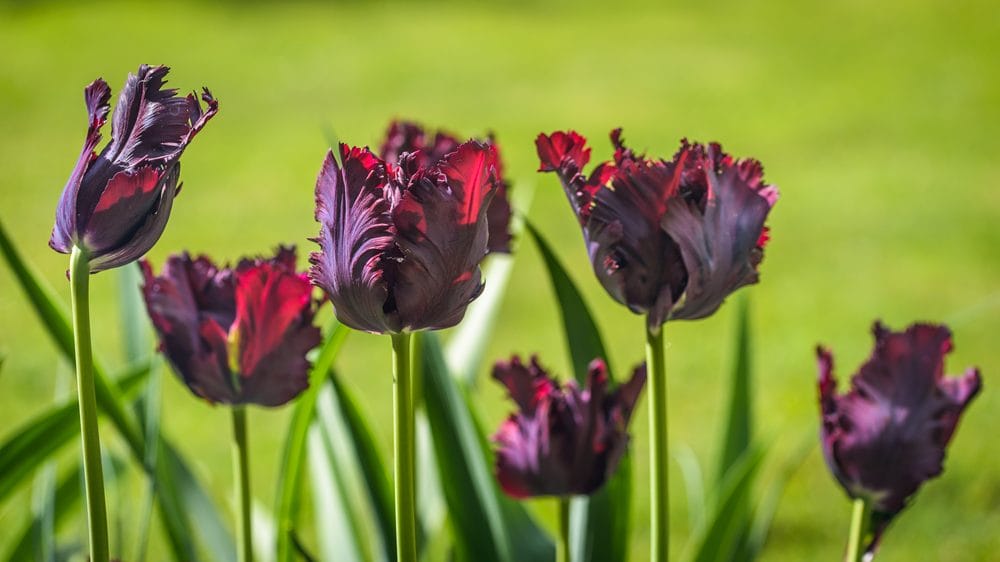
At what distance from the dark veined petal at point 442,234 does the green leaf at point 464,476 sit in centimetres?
45

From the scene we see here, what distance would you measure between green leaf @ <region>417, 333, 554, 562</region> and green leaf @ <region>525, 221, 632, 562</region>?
69mm

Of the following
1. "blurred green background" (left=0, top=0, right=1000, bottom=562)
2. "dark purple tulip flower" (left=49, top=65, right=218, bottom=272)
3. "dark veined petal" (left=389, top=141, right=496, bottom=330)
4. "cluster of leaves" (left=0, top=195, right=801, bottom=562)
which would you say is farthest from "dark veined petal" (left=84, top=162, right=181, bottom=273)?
"blurred green background" (left=0, top=0, right=1000, bottom=562)

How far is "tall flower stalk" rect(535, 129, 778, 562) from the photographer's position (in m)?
0.75

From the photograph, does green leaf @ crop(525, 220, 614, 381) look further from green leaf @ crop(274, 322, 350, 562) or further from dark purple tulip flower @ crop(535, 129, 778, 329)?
dark purple tulip flower @ crop(535, 129, 778, 329)

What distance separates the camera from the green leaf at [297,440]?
1.00 meters

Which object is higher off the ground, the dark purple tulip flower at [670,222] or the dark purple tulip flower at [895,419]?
the dark purple tulip flower at [670,222]

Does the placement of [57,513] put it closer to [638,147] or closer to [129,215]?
[129,215]

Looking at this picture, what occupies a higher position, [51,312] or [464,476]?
[51,312]

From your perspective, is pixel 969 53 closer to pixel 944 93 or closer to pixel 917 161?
pixel 944 93

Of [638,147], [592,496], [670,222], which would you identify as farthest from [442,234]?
[638,147]

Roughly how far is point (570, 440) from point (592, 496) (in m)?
0.23

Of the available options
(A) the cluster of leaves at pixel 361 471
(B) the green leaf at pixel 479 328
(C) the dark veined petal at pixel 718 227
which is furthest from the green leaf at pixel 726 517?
(B) the green leaf at pixel 479 328

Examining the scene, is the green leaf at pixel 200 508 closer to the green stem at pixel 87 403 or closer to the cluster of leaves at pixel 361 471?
the cluster of leaves at pixel 361 471

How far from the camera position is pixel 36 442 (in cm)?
105
